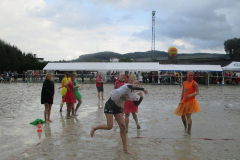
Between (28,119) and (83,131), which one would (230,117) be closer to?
(83,131)

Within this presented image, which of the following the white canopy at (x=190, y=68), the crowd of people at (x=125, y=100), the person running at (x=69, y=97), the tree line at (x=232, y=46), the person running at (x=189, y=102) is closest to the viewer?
→ the crowd of people at (x=125, y=100)

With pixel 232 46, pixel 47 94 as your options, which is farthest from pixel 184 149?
pixel 232 46

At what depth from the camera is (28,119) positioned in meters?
9.18

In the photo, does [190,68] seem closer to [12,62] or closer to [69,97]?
[69,97]

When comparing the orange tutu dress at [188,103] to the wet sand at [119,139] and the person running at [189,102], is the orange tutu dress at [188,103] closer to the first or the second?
the person running at [189,102]

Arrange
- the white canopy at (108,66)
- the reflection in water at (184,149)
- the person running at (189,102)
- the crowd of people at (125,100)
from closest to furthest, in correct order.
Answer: the reflection in water at (184,149) → the crowd of people at (125,100) → the person running at (189,102) → the white canopy at (108,66)

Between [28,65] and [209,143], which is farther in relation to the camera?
[28,65]

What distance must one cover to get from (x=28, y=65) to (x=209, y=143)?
60883mm

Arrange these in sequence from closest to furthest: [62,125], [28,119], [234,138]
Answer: [234,138] → [62,125] → [28,119]

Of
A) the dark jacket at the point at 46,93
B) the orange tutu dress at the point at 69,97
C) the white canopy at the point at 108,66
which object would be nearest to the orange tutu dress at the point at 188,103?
the orange tutu dress at the point at 69,97

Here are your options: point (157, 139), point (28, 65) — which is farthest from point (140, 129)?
point (28, 65)

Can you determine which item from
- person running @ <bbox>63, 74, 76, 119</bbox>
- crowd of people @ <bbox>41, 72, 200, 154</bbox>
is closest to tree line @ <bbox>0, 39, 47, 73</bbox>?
person running @ <bbox>63, 74, 76, 119</bbox>

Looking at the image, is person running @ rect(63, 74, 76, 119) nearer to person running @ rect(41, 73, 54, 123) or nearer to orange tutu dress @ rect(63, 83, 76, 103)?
orange tutu dress @ rect(63, 83, 76, 103)

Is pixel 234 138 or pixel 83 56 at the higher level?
pixel 83 56
